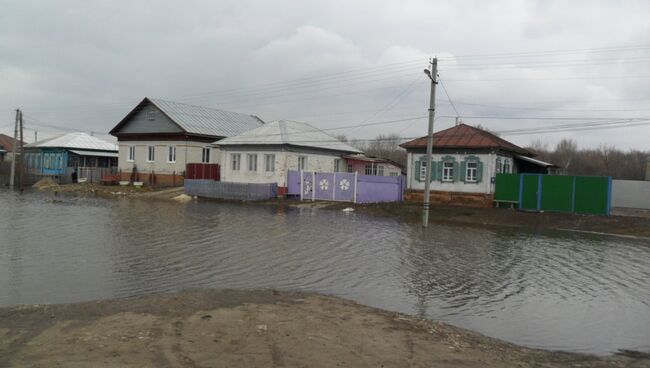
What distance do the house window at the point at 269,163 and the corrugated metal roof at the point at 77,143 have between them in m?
29.6

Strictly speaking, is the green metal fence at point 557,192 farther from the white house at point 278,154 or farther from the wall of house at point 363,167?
the wall of house at point 363,167

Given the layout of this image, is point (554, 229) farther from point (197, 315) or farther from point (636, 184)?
point (197, 315)

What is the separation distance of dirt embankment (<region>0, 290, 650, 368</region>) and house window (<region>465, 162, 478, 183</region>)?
2470 centimetres

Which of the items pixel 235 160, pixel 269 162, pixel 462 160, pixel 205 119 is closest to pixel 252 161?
pixel 269 162

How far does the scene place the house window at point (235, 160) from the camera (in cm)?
3831

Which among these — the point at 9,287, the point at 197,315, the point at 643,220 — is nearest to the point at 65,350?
the point at 197,315

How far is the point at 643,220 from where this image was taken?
24.7 metres

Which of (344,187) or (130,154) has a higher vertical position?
(130,154)

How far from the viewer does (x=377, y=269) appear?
1243 cm

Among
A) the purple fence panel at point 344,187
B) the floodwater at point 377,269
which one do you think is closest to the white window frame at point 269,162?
the purple fence panel at point 344,187

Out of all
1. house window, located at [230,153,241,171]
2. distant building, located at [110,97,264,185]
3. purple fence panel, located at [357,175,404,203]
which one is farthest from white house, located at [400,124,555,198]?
distant building, located at [110,97,264,185]

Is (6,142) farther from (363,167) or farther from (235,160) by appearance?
(363,167)

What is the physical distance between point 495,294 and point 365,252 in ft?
17.0

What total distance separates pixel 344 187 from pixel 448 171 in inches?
261
